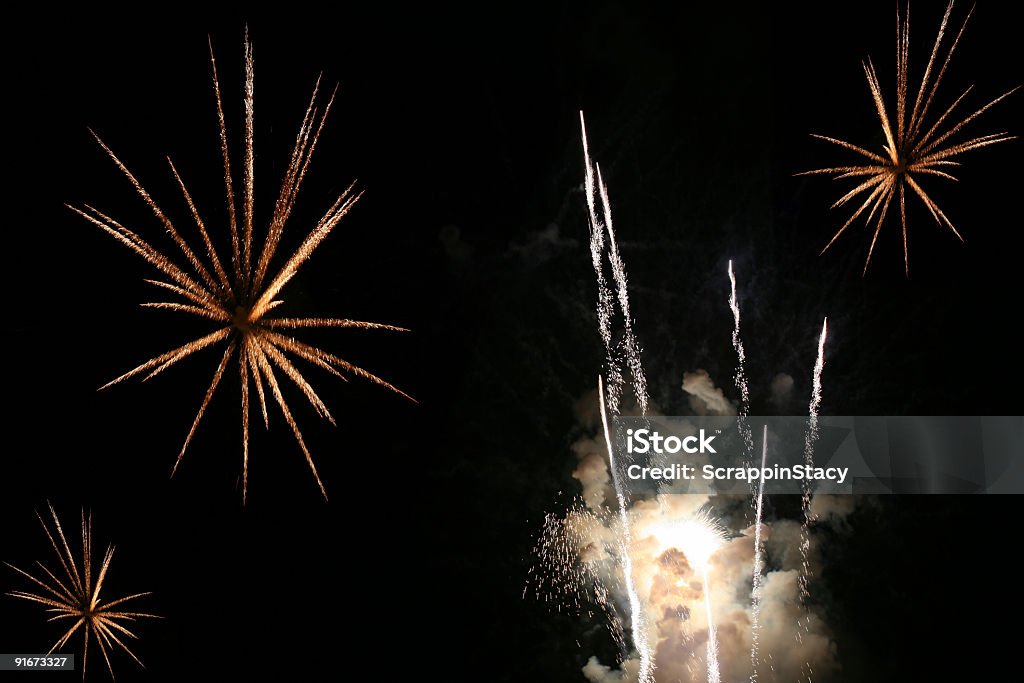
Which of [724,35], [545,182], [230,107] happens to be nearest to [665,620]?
[545,182]

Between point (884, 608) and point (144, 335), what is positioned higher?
point (144, 335)

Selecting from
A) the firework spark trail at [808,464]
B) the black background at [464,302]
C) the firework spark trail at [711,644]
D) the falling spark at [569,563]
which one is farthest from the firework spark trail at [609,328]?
the firework spark trail at [808,464]

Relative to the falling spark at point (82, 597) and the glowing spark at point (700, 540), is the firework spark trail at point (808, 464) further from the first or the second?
the falling spark at point (82, 597)

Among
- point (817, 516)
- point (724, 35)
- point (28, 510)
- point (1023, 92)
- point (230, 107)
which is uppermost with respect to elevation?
point (724, 35)

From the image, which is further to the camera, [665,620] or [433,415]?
[665,620]

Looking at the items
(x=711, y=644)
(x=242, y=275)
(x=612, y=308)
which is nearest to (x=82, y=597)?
(x=242, y=275)

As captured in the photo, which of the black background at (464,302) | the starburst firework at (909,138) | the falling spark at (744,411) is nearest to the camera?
the black background at (464,302)

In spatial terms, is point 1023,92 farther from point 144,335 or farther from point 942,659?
point 144,335
